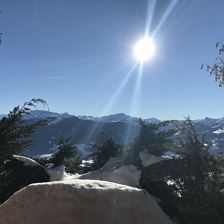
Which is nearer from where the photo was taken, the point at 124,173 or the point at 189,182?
the point at 189,182

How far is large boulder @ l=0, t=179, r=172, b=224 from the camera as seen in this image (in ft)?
34.2

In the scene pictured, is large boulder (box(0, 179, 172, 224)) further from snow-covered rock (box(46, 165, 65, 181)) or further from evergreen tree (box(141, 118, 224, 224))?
snow-covered rock (box(46, 165, 65, 181))

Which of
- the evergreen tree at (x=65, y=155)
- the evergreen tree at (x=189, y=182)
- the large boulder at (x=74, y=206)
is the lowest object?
the large boulder at (x=74, y=206)

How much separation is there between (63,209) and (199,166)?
958 cm

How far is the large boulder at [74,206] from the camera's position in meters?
10.4

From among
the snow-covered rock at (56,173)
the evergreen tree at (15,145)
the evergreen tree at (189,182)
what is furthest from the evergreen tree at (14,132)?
the evergreen tree at (189,182)

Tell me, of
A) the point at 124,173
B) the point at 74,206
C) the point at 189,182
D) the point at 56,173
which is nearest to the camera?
the point at 74,206

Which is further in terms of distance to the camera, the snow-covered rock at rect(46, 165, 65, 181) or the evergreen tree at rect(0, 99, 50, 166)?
the snow-covered rock at rect(46, 165, 65, 181)

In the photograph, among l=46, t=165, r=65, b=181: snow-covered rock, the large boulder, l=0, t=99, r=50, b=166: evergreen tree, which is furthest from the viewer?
l=46, t=165, r=65, b=181: snow-covered rock

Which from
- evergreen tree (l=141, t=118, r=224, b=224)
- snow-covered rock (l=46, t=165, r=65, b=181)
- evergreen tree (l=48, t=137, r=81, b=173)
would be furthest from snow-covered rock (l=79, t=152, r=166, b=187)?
evergreen tree (l=48, t=137, r=81, b=173)

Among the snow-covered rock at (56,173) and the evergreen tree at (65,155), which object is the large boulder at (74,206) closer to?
the snow-covered rock at (56,173)

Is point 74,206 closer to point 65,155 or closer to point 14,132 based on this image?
point 14,132

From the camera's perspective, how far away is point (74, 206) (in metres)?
10.5

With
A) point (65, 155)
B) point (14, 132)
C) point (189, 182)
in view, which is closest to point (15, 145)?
point (14, 132)
